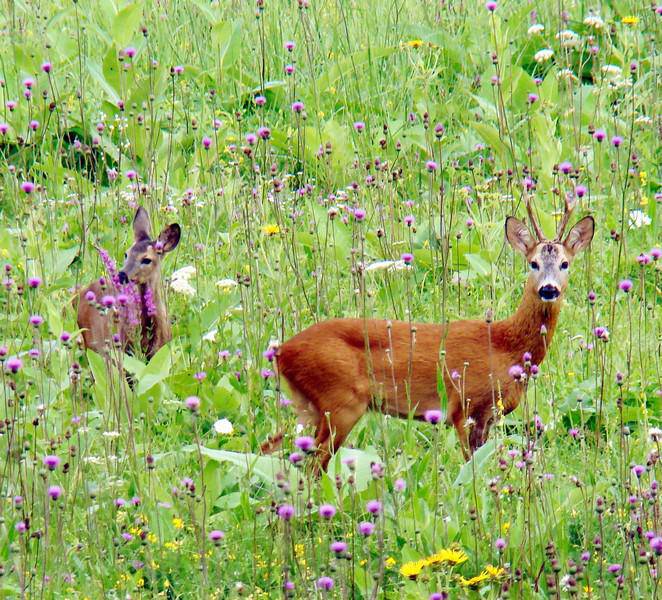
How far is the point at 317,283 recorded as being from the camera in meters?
5.92

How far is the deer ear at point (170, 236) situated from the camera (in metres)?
6.21

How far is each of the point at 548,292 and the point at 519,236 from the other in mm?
505

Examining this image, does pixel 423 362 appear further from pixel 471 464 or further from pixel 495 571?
pixel 495 571

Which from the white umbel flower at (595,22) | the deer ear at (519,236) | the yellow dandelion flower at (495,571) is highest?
the white umbel flower at (595,22)

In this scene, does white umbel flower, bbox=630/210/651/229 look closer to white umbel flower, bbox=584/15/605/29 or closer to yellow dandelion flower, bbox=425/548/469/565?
white umbel flower, bbox=584/15/605/29

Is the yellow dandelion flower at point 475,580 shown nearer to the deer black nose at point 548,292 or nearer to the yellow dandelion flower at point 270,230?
the deer black nose at point 548,292

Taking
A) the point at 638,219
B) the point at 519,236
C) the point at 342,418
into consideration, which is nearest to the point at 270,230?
the point at 519,236

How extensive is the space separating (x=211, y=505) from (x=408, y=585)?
99 centimetres

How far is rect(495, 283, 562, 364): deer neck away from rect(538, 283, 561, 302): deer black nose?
124 millimetres

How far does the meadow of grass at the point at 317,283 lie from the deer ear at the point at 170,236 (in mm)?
160

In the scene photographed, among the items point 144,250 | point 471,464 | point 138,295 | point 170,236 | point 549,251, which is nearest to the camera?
point 471,464

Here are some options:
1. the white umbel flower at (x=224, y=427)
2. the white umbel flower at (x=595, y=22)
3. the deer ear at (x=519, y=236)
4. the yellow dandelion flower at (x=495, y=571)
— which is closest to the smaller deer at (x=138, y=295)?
the white umbel flower at (x=224, y=427)

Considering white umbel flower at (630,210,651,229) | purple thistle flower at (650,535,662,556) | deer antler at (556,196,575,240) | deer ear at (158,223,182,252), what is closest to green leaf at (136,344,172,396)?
deer ear at (158,223,182,252)

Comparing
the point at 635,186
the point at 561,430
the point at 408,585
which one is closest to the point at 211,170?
the point at 635,186
